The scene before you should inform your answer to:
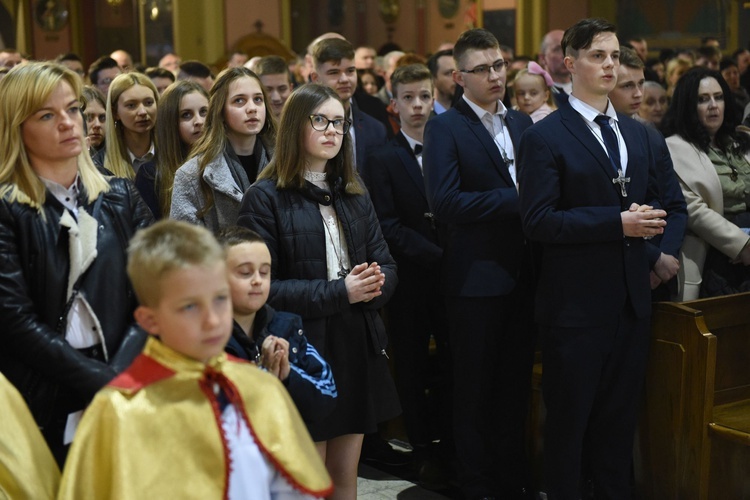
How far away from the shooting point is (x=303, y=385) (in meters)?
2.94

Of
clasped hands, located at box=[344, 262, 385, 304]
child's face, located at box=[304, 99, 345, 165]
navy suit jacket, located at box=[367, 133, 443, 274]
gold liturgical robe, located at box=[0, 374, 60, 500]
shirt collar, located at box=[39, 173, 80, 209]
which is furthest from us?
navy suit jacket, located at box=[367, 133, 443, 274]

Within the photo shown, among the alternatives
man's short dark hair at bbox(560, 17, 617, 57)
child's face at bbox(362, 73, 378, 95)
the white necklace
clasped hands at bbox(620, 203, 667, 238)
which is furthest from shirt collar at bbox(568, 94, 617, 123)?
child's face at bbox(362, 73, 378, 95)

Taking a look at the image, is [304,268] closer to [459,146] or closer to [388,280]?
[388,280]

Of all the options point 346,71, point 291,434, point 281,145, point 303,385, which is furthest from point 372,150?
point 291,434

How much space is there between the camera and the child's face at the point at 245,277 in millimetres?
2918

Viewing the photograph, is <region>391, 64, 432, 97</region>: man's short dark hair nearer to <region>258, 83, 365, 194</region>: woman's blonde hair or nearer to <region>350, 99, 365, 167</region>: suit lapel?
<region>350, 99, 365, 167</region>: suit lapel

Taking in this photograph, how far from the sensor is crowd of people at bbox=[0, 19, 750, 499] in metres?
2.21

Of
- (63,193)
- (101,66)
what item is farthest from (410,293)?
(101,66)

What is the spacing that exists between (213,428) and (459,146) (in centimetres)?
218

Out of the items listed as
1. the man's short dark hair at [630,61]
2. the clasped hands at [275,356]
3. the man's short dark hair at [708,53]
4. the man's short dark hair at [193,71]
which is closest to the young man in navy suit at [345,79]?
the man's short dark hair at [193,71]

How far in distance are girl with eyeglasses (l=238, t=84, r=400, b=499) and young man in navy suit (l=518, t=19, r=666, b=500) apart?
618mm

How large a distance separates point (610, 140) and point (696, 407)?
40.9 inches

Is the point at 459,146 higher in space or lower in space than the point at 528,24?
lower

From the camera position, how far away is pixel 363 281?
11.1 feet
